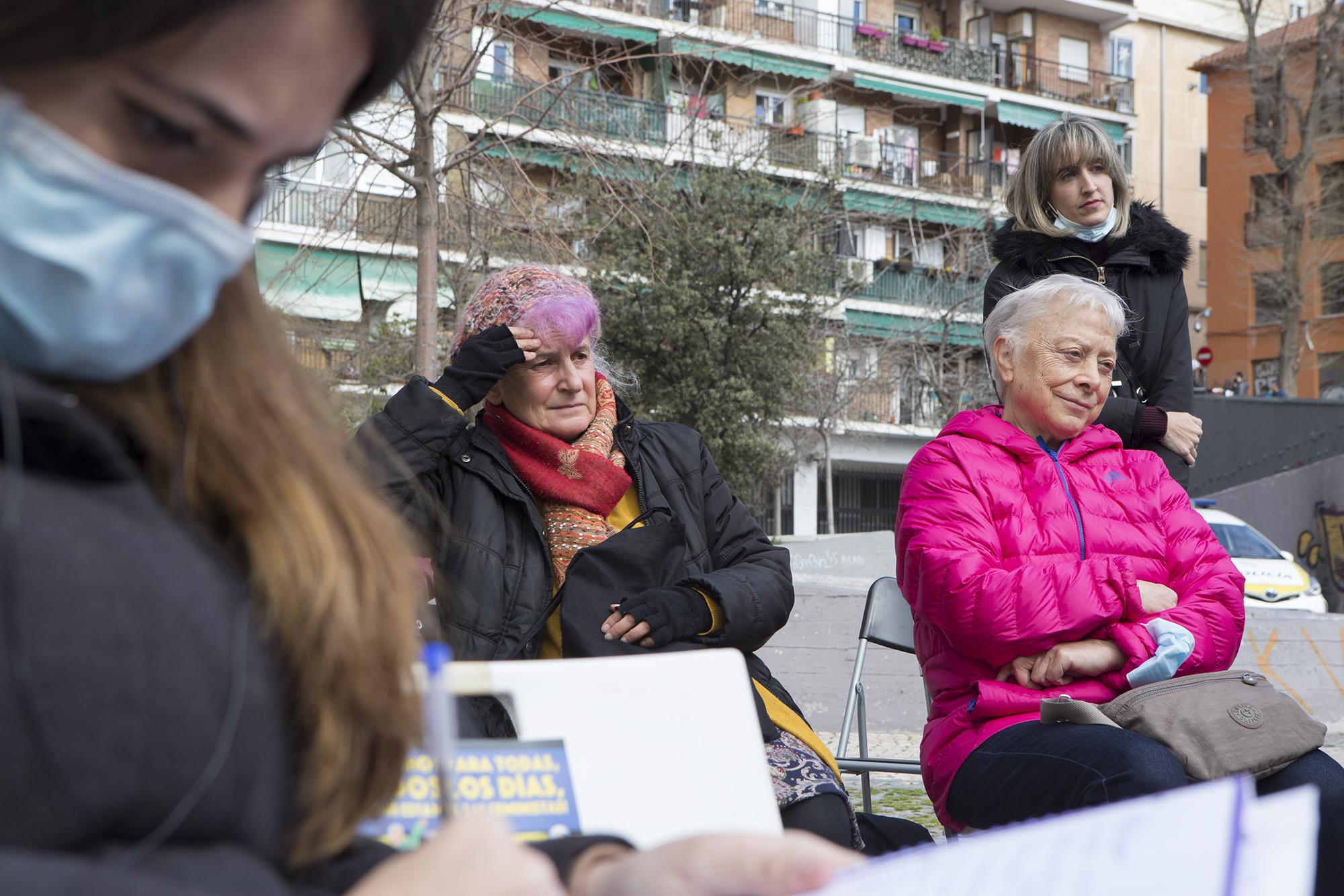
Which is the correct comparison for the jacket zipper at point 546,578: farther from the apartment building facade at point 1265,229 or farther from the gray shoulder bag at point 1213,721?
the apartment building facade at point 1265,229

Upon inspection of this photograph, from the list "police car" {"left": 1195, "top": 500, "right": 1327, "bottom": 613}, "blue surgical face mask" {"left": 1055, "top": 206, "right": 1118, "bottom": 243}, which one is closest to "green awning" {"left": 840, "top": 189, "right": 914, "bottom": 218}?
"police car" {"left": 1195, "top": 500, "right": 1327, "bottom": 613}

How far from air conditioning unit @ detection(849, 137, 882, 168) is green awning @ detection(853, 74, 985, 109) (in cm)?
173

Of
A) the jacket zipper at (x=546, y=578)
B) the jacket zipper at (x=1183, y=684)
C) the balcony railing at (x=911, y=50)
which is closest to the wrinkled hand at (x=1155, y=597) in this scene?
the jacket zipper at (x=1183, y=684)

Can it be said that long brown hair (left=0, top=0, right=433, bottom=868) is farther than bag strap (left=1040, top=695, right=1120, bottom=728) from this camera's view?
No

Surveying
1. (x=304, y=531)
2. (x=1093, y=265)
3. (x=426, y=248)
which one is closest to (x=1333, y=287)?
(x=426, y=248)

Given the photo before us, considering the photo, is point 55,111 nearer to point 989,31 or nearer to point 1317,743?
point 1317,743

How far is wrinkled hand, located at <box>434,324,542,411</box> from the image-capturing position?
142 inches

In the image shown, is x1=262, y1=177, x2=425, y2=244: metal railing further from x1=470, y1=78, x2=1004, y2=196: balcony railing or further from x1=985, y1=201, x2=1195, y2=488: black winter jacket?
x1=985, y1=201, x2=1195, y2=488: black winter jacket

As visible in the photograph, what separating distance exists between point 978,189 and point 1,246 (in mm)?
37852

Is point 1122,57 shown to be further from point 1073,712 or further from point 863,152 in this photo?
point 1073,712

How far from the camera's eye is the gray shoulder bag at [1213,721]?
3.00 m

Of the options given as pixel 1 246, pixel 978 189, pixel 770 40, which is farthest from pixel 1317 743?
pixel 978 189

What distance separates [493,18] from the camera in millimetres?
7699

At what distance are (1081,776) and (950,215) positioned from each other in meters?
31.3
